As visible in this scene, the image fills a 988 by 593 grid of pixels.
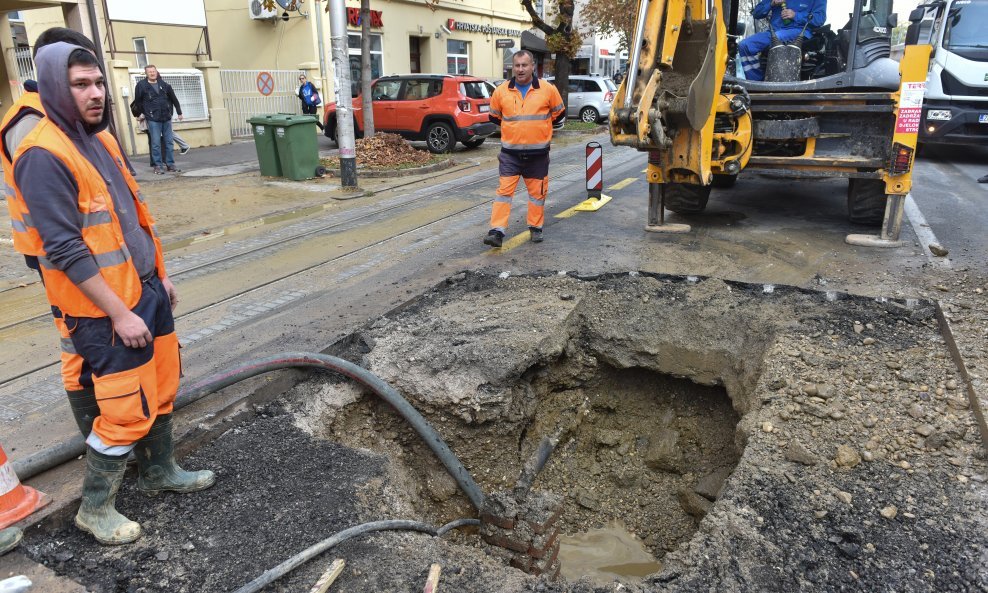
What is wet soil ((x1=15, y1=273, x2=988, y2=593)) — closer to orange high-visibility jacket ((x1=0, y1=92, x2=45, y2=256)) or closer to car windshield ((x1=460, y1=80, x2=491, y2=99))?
orange high-visibility jacket ((x1=0, y1=92, x2=45, y2=256))

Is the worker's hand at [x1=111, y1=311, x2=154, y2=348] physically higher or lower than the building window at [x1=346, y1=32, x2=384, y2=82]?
lower

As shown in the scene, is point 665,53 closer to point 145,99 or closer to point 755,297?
point 755,297

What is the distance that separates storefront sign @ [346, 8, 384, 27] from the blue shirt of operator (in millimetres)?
15533

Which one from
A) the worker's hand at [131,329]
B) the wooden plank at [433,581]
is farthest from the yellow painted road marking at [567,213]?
the worker's hand at [131,329]

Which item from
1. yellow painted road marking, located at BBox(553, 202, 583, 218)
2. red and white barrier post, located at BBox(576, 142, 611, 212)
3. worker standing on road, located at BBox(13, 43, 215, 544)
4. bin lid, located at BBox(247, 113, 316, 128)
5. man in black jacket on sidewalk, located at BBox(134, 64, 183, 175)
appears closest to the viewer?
worker standing on road, located at BBox(13, 43, 215, 544)

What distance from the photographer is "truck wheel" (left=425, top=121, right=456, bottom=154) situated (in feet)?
52.5

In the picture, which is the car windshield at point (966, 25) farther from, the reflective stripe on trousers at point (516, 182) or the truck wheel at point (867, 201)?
the reflective stripe on trousers at point (516, 182)

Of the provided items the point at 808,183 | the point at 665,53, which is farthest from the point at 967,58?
the point at 665,53

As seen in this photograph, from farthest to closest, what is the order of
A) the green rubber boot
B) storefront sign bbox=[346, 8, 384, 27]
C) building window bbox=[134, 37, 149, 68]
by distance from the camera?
storefront sign bbox=[346, 8, 384, 27], building window bbox=[134, 37, 149, 68], the green rubber boot

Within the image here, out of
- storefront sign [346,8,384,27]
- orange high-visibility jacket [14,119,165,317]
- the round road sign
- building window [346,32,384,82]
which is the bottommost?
orange high-visibility jacket [14,119,165,317]

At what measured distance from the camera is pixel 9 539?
8.95ft

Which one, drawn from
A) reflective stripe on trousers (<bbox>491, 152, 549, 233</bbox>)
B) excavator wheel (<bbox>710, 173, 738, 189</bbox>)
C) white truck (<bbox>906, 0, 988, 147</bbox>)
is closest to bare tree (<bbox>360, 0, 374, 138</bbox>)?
excavator wheel (<bbox>710, 173, 738, 189</bbox>)

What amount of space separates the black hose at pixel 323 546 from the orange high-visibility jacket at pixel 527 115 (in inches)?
184

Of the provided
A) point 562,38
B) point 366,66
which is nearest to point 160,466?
point 366,66
